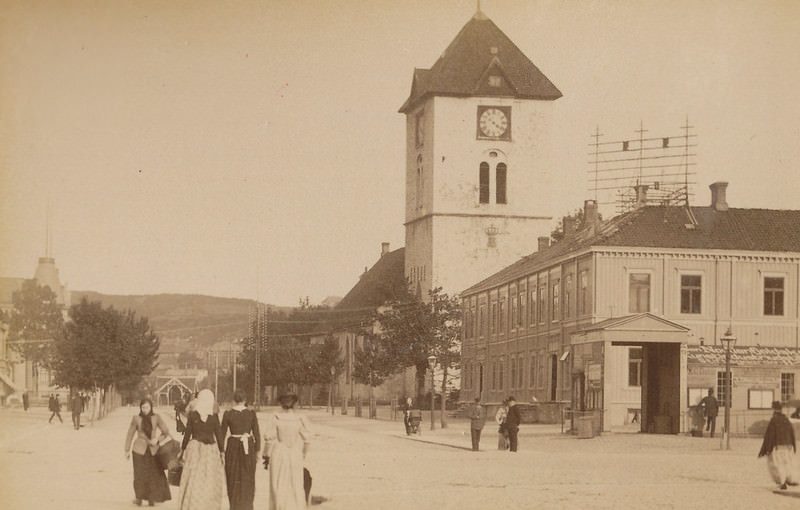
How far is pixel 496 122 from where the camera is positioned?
9600cm

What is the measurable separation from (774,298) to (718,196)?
5.45 metres

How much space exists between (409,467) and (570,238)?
39881 mm

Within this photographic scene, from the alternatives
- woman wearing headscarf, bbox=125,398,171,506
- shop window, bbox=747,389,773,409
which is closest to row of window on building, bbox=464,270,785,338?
shop window, bbox=747,389,773,409

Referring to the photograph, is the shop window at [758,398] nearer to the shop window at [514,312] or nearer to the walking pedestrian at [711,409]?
the walking pedestrian at [711,409]

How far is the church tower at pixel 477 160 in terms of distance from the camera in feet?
307

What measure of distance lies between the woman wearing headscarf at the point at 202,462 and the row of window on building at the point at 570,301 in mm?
38853

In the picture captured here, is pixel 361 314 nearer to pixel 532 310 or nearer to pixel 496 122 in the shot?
pixel 496 122

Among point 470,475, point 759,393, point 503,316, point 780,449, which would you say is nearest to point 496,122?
point 503,316

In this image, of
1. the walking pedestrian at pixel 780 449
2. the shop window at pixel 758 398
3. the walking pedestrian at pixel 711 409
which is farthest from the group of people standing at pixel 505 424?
the walking pedestrian at pixel 780 449

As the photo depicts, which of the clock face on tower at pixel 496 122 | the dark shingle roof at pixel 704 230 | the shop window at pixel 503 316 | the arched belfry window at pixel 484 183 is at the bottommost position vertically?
the shop window at pixel 503 316

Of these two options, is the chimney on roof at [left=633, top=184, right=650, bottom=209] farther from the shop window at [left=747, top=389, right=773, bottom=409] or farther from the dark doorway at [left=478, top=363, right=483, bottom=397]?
the shop window at [left=747, top=389, right=773, bottom=409]

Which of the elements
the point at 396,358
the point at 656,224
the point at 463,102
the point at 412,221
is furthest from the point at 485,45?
the point at 656,224

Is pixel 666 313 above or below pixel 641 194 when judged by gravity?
below

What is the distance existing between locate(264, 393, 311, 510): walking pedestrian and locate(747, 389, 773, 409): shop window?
102 ft
